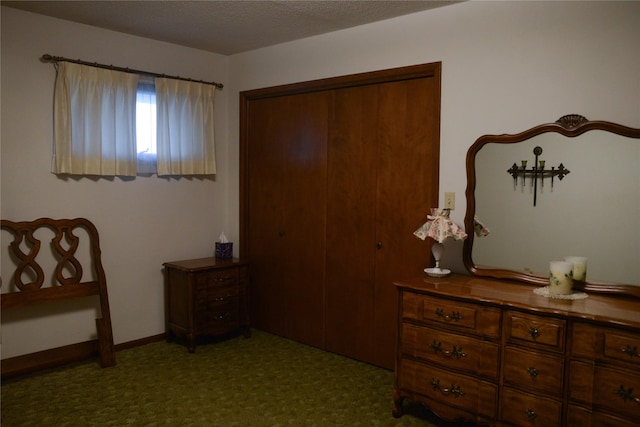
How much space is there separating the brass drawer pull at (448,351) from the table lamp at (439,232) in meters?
0.43

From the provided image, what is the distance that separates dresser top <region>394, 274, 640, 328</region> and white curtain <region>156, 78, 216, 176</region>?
2.21m

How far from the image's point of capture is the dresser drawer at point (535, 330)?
2.18 metres

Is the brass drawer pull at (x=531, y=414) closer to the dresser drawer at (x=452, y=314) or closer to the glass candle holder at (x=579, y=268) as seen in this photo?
the dresser drawer at (x=452, y=314)

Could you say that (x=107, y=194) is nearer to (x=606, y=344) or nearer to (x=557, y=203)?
(x=557, y=203)

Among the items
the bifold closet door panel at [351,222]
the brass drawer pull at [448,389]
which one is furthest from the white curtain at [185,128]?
the brass drawer pull at [448,389]

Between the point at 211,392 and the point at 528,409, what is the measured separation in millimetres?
1827

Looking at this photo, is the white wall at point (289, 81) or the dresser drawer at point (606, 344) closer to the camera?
the dresser drawer at point (606, 344)

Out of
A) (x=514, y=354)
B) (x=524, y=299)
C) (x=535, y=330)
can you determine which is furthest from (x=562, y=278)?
(x=514, y=354)

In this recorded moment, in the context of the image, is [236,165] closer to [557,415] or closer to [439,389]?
[439,389]

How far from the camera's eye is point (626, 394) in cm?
203

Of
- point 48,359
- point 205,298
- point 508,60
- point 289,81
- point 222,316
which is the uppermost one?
point 289,81

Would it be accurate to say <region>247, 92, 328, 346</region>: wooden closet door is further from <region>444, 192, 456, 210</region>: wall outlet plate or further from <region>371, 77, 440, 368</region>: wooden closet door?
<region>444, 192, 456, 210</region>: wall outlet plate

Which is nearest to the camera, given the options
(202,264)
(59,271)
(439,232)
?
(439,232)

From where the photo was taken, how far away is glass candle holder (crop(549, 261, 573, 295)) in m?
2.39
